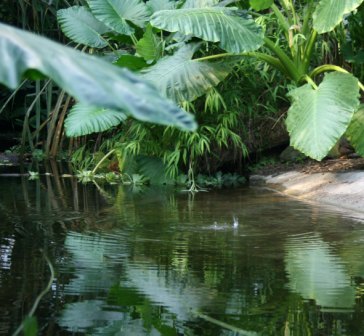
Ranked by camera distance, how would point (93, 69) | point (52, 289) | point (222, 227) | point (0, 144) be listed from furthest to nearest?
point (0, 144), point (222, 227), point (52, 289), point (93, 69)

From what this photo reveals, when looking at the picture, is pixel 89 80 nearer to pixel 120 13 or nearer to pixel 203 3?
pixel 203 3

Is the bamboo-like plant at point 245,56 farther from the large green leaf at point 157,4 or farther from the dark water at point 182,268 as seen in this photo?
the dark water at point 182,268

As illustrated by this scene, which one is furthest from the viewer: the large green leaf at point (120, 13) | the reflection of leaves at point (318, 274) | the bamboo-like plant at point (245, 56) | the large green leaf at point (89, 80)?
the large green leaf at point (120, 13)

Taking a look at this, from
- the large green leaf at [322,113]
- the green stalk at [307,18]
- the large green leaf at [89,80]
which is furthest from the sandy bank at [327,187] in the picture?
the large green leaf at [89,80]

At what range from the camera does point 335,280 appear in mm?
2928

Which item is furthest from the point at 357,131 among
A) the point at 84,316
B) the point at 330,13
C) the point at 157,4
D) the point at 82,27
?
the point at 84,316

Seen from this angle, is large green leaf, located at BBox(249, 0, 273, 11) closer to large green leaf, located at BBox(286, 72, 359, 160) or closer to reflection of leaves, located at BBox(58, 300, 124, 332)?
large green leaf, located at BBox(286, 72, 359, 160)

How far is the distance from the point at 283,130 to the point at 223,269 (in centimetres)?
448

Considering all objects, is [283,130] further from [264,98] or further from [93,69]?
[93,69]

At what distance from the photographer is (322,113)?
5387 millimetres

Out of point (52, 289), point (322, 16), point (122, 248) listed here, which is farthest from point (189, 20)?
point (52, 289)

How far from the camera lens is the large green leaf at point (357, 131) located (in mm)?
5618

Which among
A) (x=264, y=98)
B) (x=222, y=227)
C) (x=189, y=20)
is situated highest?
(x=189, y=20)

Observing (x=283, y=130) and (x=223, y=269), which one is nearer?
(x=223, y=269)
